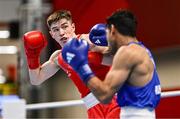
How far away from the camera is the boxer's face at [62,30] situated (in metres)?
2.86

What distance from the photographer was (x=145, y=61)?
7.61 feet

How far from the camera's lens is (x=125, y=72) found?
2256 mm

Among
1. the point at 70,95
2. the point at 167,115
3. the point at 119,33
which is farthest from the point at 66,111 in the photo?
the point at 119,33

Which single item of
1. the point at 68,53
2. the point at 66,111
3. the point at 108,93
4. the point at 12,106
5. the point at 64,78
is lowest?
the point at 66,111

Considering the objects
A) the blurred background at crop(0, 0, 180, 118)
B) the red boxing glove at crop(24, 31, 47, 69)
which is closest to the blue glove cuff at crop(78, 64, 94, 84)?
the red boxing glove at crop(24, 31, 47, 69)

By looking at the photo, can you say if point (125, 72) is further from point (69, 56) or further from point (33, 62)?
point (33, 62)

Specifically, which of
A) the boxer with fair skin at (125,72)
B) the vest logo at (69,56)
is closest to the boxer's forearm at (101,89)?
the boxer with fair skin at (125,72)

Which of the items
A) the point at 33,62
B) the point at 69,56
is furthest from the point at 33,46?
the point at 69,56

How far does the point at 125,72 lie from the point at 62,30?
2.37 ft

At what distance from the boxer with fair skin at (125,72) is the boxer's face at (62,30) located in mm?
513

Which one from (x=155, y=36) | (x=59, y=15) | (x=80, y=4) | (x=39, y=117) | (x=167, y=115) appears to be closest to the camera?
(x=59, y=15)

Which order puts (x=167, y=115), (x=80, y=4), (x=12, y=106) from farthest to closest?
1. (x=80, y=4)
2. (x=167, y=115)
3. (x=12, y=106)

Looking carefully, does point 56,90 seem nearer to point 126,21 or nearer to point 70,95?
point 70,95

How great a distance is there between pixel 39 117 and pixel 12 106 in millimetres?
3333
